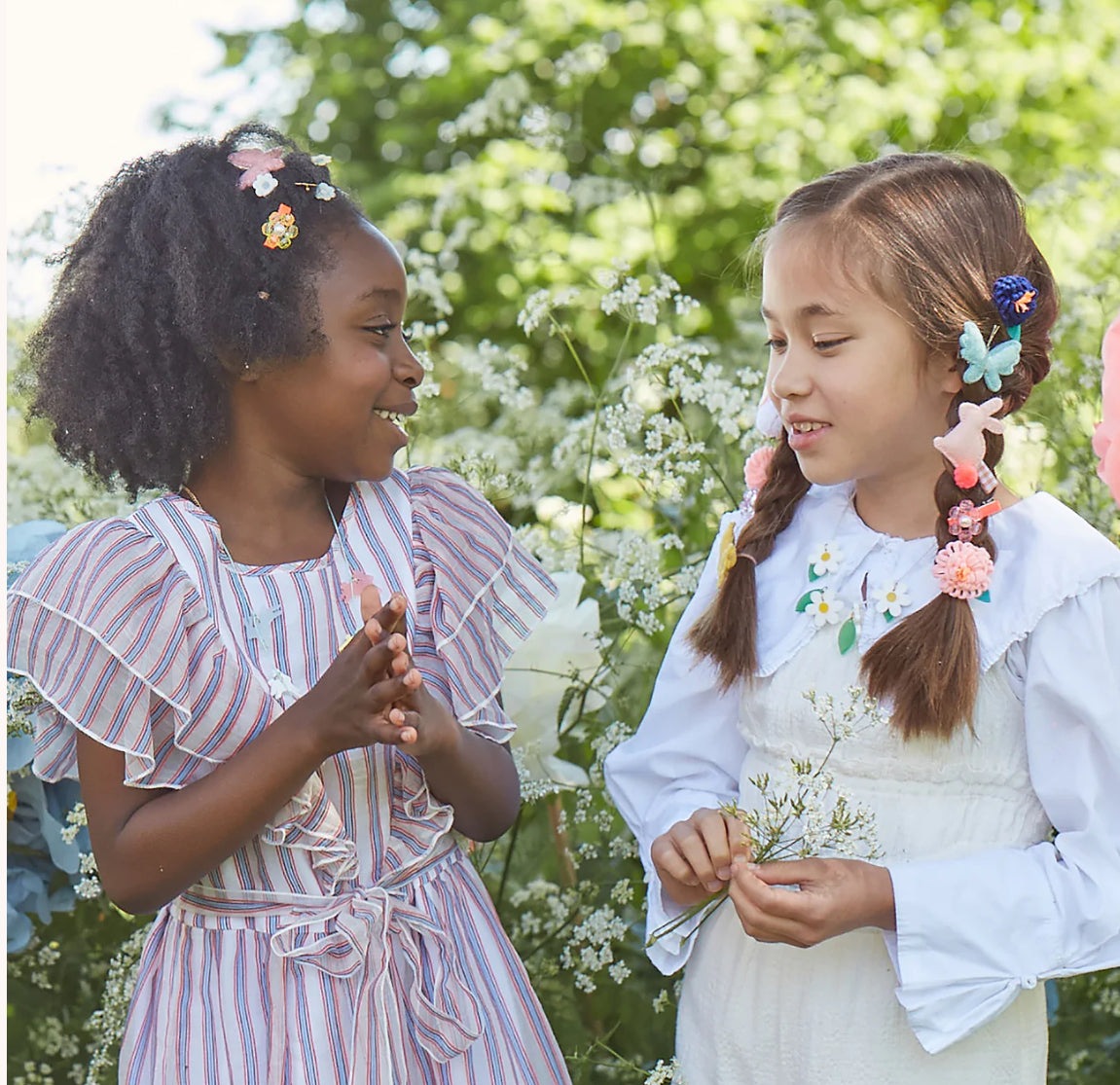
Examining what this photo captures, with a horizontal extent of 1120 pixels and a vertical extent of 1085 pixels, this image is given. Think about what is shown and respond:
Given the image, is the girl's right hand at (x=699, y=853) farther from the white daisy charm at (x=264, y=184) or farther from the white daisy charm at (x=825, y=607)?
the white daisy charm at (x=264, y=184)

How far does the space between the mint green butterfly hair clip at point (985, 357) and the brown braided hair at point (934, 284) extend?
3 cm

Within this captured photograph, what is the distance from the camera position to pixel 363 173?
16.4 feet

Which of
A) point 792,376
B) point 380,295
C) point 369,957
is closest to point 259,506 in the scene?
point 380,295

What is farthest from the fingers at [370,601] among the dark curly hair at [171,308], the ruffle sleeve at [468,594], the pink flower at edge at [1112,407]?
the pink flower at edge at [1112,407]

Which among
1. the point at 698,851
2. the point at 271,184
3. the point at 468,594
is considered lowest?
the point at 698,851

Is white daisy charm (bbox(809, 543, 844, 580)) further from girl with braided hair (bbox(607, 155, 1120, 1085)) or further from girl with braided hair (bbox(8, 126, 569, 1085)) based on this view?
girl with braided hair (bbox(8, 126, 569, 1085))

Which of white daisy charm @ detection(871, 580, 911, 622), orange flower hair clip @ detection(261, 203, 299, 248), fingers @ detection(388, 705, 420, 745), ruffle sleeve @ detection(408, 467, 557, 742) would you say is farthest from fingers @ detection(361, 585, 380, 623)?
white daisy charm @ detection(871, 580, 911, 622)

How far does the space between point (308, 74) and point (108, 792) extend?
13.3ft

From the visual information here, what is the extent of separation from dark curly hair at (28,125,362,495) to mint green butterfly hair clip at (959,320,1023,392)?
29.0 inches

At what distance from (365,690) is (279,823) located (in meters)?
0.25

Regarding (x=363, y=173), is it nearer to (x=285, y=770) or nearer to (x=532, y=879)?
(x=532, y=879)

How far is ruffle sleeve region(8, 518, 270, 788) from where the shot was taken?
153 cm

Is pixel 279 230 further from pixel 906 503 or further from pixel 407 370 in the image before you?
pixel 906 503

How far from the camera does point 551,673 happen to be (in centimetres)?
208
